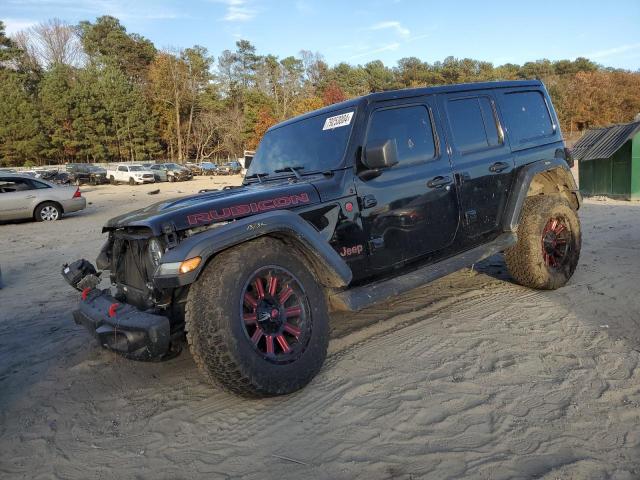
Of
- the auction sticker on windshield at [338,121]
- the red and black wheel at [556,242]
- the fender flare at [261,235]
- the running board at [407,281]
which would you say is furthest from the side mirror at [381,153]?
the red and black wheel at [556,242]

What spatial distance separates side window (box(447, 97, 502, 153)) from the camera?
4559 mm

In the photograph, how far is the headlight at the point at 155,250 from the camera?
10.5 ft

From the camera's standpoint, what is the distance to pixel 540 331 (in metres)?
4.11

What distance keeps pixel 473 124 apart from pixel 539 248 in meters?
1.45

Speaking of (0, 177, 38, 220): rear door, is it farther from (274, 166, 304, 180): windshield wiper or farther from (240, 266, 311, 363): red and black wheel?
(240, 266, 311, 363): red and black wheel

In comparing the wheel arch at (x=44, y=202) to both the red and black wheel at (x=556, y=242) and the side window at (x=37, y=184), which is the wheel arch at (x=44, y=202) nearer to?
the side window at (x=37, y=184)

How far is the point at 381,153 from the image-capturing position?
3586 mm

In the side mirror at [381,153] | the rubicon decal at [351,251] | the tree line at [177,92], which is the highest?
the tree line at [177,92]

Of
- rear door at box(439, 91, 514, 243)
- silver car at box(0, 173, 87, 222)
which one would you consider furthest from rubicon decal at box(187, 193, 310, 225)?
silver car at box(0, 173, 87, 222)

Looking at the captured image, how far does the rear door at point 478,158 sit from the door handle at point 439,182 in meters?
0.14

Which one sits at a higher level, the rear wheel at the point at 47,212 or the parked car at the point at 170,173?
the parked car at the point at 170,173

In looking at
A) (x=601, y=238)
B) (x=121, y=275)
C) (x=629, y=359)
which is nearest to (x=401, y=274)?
(x=629, y=359)

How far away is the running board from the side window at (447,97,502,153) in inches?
37.3

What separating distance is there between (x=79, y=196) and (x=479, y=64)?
65737 millimetres
